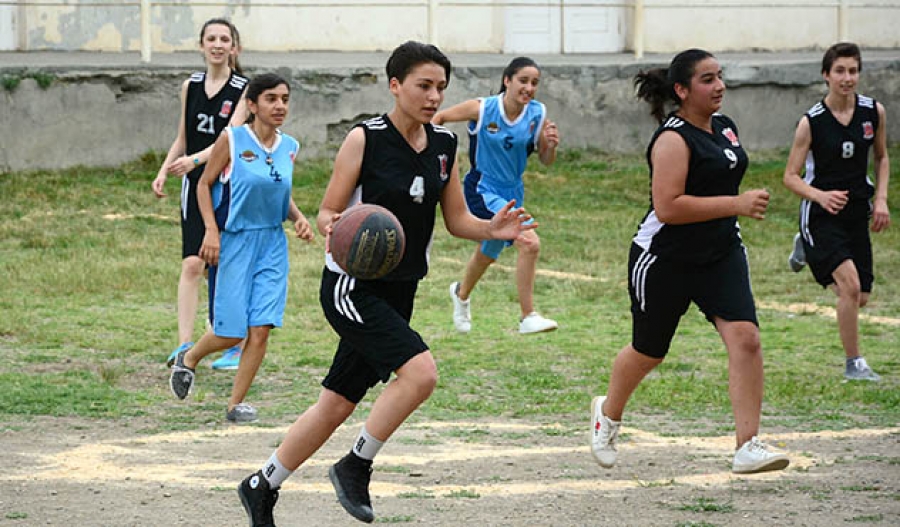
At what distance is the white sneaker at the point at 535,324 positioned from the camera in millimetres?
10695

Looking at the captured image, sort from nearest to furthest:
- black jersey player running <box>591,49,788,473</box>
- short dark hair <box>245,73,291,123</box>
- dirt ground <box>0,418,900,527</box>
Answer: dirt ground <box>0,418,900,527</box> < black jersey player running <box>591,49,788,473</box> < short dark hair <box>245,73,291,123</box>

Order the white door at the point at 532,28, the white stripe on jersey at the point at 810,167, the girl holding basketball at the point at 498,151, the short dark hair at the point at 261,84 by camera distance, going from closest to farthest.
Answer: the short dark hair at the point at 261,84
the white stripe on jersey at the point at 810,167
the girl holding basketball at the point at 498,151
the white door at the point at 532,28

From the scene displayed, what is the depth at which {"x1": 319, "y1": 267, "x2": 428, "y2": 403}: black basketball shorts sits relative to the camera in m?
5.58

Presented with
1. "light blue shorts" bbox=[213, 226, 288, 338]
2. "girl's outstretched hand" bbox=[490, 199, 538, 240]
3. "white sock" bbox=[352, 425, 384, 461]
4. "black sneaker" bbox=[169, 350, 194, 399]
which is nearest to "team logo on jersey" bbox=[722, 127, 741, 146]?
"girl's outstretched hand" bbox=[490, 199, 538, 240]

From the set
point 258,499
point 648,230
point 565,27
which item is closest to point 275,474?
point 258,499

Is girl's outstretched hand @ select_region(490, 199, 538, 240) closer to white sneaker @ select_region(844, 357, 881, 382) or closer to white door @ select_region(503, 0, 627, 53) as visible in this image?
white sneaker @ select_region(844, 357, 881, 382)

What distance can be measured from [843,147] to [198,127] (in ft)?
13.2

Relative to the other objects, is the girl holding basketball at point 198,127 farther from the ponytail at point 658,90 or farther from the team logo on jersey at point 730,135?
the team logo on jersey at point 730,135

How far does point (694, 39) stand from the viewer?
2162 cm

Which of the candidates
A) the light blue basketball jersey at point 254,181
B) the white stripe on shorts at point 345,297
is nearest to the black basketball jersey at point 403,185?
the white stripe on shorts at point 345,297

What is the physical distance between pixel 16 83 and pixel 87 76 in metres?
0.78

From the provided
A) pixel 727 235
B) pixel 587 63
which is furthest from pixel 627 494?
pixel 587 63

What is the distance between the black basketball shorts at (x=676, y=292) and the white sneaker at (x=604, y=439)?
14.8 inches

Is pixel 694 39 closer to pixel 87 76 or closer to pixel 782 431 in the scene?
pixel 87 76
